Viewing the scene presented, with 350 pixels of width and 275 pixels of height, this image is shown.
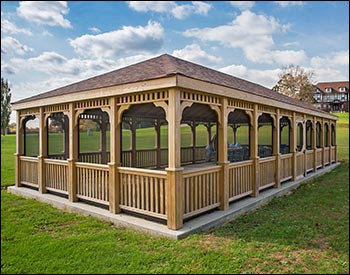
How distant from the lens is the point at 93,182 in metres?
6.22

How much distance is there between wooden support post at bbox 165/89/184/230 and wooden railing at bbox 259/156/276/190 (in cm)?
342

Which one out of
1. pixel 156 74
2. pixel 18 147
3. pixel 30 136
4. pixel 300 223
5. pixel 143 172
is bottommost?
pixel 300 223

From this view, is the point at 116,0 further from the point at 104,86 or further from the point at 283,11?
the point at 283,11

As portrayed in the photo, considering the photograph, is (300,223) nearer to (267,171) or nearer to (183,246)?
(183,246)

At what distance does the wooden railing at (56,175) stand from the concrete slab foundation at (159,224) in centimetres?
23

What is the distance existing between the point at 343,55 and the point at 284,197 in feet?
21.9

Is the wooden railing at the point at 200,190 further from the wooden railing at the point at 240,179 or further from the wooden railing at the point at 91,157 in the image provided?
the wooden railing at the point at 91,157

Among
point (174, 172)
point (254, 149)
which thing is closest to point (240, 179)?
point (254, 149)

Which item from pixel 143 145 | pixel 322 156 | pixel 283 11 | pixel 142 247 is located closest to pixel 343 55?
pixel 322 156

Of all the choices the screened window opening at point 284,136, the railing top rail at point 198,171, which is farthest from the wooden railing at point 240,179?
the screened window opening at point 284,136

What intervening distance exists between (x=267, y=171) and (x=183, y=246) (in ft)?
14.7

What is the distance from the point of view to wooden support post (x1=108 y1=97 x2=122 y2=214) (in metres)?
5.63

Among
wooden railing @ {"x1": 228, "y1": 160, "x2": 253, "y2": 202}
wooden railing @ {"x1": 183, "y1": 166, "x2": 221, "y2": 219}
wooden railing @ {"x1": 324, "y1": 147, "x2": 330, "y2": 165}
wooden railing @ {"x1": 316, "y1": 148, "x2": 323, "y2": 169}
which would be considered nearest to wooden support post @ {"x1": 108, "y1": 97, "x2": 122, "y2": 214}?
wooden railing @ {"x1": 183, "y1": 166, "x2": 221, "y2": 219}

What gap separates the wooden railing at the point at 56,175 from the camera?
7.02 m
